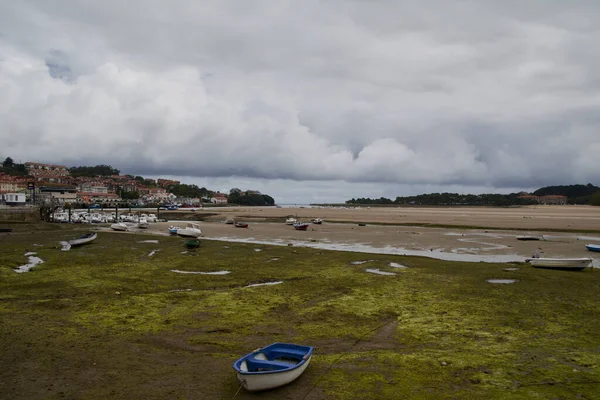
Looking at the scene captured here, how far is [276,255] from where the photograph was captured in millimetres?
33625

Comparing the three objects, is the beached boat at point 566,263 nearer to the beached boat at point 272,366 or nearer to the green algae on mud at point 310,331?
the green algae on mud at point 310,331

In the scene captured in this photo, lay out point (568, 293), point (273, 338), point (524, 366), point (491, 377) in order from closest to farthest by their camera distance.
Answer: point (491, 377)
point (524, 366)
point (273, 338)
point (568, 293)

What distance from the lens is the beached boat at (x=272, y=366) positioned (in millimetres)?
9070

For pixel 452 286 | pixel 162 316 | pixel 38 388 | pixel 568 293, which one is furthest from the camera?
pixel 452 286

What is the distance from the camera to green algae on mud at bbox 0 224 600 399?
9695 millimetres

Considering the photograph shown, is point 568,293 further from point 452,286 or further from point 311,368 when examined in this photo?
point 311,368

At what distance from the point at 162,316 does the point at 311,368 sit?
7228 millimetres

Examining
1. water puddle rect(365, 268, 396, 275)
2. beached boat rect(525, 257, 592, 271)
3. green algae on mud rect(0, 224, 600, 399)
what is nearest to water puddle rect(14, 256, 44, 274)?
green algae on mud rect(0, 224, 600, 399)

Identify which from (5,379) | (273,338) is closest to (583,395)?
(273,338)

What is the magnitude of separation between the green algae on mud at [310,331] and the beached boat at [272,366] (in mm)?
325

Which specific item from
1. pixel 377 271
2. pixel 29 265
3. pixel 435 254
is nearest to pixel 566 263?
pixel 435 254

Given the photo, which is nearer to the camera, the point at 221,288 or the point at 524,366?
the point at 524,366

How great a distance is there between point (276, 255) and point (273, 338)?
67.5ft

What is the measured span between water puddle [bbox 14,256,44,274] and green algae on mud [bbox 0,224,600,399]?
56 cm
